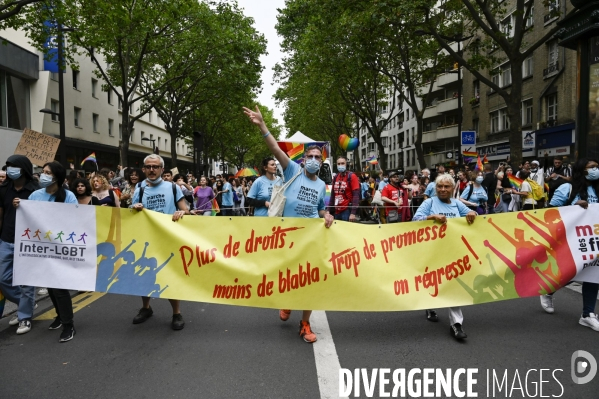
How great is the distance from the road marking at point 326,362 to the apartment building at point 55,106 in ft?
40.9

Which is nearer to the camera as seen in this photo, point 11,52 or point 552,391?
point 552,391

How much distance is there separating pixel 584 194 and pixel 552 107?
23.1 metres

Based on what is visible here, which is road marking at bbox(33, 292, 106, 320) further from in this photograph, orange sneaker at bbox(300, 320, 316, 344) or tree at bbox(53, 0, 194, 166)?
tree at bbox(53, 0, 194, 166)

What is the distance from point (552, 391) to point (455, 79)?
41004 millimetres

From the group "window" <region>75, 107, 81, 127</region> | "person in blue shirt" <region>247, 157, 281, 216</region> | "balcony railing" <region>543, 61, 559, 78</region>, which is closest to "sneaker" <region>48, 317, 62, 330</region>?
"person in blue shirt" <region>247, 157, 281, 216</region>

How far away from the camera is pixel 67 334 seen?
15.4ft

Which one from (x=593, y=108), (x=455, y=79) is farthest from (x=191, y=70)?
(x=455, y=79)

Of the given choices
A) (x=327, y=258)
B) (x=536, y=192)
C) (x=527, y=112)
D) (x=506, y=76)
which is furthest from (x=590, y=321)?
(x=506, y=76)

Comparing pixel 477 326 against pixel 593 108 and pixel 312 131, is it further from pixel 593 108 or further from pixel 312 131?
pixel 312 131

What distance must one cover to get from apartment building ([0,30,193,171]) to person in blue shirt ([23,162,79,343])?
10.6 m

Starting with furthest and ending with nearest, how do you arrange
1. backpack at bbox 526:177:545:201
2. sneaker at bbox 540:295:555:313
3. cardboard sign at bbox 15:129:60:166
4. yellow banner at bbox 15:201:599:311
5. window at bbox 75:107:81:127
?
window at bbox 75:107:81:127 < backpack at bbox 526:177:545:201 < cardboard sign at bbox 15:129:60:166 < sneaker at bbox 540:295:555:313 < yellow banner at bbox 15:201:599:311

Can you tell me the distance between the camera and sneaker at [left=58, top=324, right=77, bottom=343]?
15.2ft

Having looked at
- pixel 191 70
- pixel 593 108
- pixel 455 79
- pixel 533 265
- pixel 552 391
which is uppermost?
pixel 455 79

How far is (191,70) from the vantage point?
2286cm
